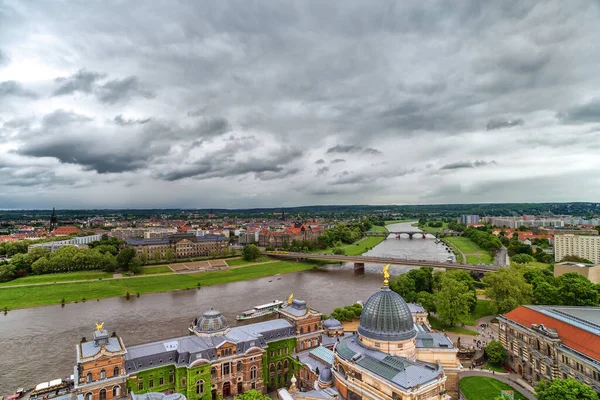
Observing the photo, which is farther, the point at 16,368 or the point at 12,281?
the point at 12,281

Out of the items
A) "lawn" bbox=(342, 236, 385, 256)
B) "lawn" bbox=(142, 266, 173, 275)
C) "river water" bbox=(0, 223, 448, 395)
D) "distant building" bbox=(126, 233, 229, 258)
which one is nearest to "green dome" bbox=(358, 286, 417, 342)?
"river water" bbox=(0, 223, 448, 395)

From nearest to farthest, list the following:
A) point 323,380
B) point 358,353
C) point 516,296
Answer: point 358,353 → point 323,380 → point 516,296

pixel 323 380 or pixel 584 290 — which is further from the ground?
pixel 584 290

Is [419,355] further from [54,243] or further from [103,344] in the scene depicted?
[54,243]

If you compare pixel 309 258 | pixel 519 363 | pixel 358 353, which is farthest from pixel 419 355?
pixel 309 258

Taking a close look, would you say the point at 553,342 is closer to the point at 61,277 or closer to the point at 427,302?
the point at 427,302

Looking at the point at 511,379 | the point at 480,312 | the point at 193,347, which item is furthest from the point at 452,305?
the point at 193,347
